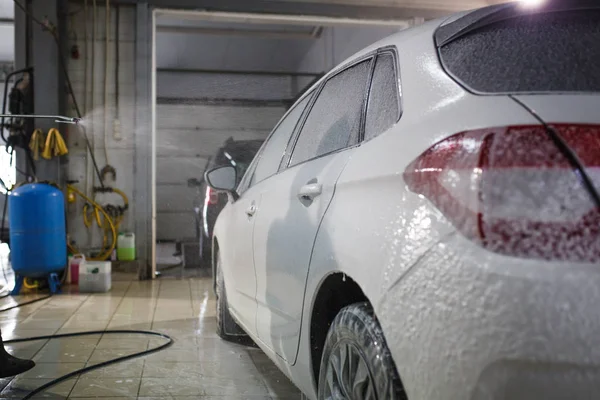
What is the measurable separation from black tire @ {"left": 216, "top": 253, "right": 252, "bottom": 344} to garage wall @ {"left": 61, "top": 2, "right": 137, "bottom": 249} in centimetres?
394

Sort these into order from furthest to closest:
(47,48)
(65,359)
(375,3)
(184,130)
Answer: (184,130) < (375,3) < (47,48) < (65,359)

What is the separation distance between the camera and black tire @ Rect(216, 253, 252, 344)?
3770mm

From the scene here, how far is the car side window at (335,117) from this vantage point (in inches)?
76.7

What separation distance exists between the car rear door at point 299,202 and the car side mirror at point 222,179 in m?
0.80

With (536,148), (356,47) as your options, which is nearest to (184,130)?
(356,47)

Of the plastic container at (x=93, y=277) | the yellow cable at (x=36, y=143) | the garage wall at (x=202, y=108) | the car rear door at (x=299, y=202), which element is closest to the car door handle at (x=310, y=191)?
the car rear door at (x=299, y=202)

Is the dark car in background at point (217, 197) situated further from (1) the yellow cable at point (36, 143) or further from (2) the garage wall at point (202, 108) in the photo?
(2) the garage wall at point (202, 108)

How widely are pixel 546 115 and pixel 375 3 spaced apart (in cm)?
715

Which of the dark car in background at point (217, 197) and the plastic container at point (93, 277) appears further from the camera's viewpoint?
the dark car in background at point (217, 197)

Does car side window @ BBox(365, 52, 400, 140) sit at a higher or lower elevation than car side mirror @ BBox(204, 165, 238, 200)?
higher

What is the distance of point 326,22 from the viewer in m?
7.92

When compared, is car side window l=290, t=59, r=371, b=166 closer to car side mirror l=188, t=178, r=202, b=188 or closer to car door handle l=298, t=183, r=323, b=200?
car door handle l=298, t=183, r=323, b=200

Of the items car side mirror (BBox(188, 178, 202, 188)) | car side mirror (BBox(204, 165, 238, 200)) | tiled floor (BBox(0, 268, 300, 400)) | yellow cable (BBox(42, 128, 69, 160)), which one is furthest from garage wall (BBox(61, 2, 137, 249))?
car side mirror (BBox(188, 178, 202, 188))

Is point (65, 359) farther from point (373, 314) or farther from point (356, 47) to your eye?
point (356, 47)
